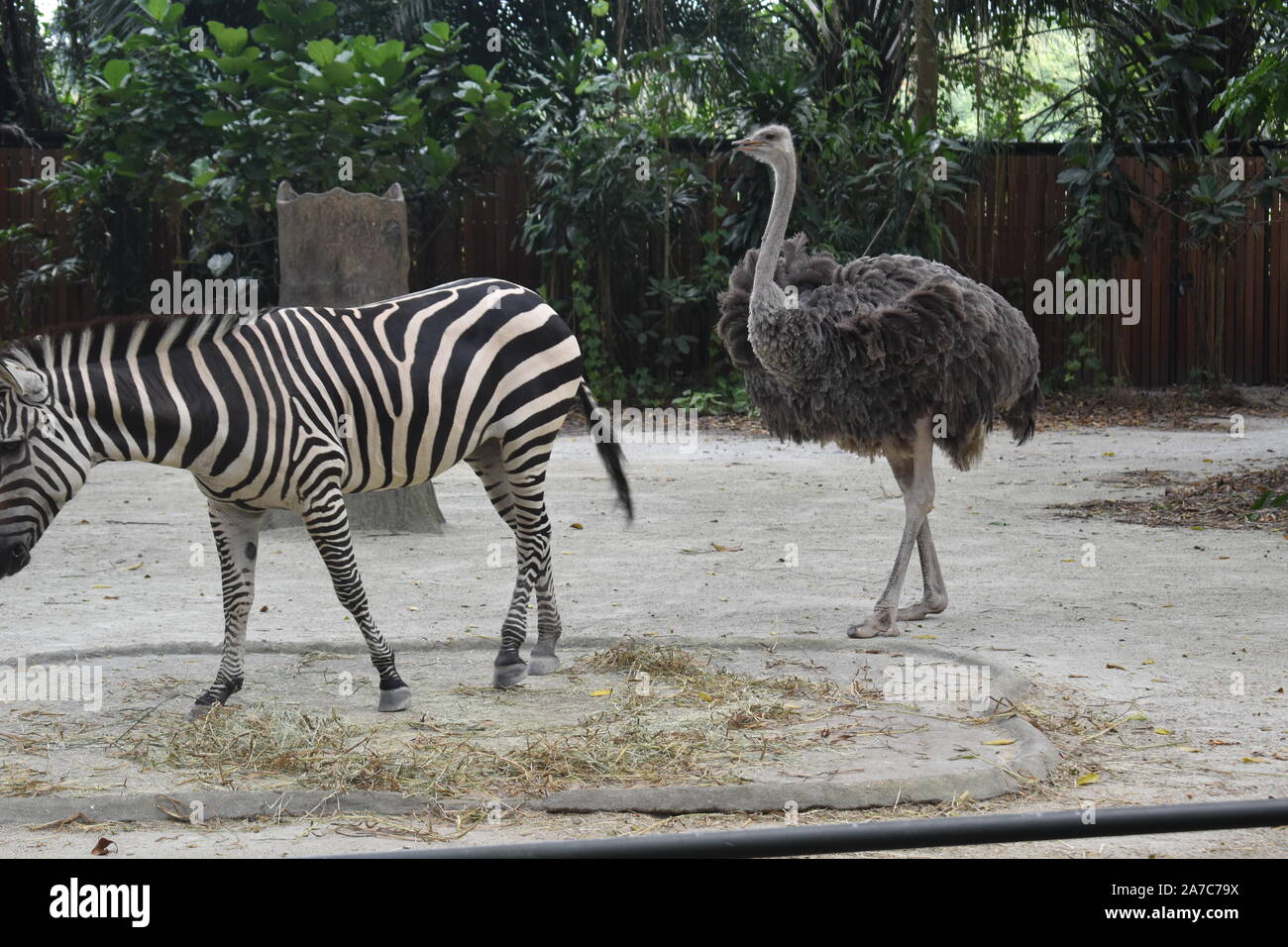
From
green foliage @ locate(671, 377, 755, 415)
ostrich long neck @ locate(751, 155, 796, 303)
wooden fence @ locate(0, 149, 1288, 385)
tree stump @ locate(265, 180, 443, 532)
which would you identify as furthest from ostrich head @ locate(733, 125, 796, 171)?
wooden fence @ locate(0, 149, 1288, 385)

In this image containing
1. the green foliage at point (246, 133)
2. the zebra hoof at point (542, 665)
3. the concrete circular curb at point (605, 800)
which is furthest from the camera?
the green foliage at point (246, 133)

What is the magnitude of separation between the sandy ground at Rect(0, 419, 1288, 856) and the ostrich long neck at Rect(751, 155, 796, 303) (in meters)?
1.62

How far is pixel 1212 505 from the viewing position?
10156 millimetres

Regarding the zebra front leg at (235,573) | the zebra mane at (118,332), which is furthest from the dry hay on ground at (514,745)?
the zebra mane at (118,332)

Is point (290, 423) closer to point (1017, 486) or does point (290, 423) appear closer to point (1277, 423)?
point (1017, 486)

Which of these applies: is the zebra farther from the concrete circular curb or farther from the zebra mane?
the concrete circular curb

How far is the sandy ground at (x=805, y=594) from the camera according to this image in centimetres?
455

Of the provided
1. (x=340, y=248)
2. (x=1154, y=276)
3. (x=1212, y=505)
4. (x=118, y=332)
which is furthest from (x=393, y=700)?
(x=1154, y=276)

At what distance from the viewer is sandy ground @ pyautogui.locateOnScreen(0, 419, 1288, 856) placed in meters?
4.55

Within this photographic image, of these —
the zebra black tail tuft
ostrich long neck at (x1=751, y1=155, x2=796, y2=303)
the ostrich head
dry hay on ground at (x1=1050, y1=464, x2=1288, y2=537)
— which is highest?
the ostrich head

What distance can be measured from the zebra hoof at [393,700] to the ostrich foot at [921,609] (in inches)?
107

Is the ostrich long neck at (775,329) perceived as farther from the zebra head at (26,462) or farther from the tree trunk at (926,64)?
the tree trunk at (926,64)

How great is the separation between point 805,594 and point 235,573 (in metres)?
3.21
